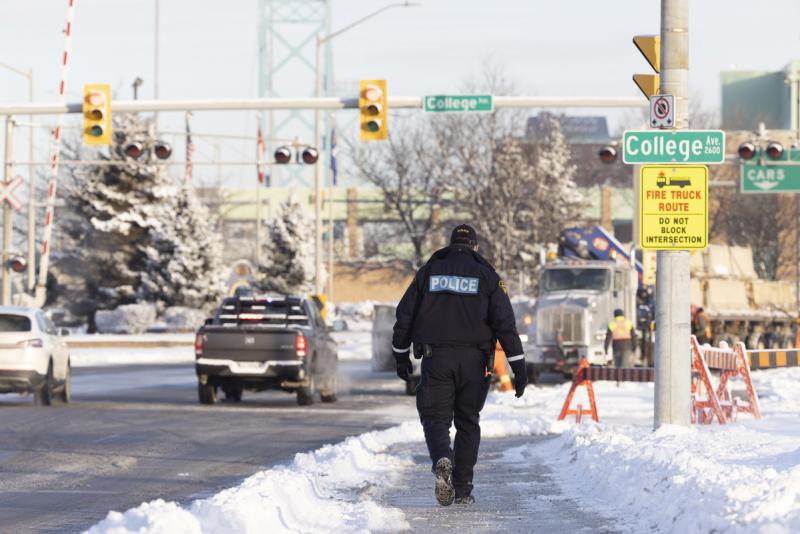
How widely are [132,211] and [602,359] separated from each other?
42.2m

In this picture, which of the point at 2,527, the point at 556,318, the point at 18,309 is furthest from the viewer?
the point at 556,318

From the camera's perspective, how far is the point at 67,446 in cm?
1770

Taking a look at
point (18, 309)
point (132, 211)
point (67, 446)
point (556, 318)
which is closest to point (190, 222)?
point (132, 211)

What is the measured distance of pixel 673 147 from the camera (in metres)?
15.1

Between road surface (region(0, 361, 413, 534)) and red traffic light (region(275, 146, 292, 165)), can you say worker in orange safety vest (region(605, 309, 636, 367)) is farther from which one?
red traffic light (region(275, 146, 292, 165))

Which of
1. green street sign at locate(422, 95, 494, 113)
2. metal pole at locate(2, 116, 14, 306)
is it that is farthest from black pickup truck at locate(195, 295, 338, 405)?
metal pole at locate(2, 116, 14, 306)

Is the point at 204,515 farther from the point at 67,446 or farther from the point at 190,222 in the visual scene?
the point at 190,222

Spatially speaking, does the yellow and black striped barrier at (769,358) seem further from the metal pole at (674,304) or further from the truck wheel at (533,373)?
the truck wheel at (533,373)

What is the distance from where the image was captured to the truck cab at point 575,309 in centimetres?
3484

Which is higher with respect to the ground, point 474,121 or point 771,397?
point 474,121

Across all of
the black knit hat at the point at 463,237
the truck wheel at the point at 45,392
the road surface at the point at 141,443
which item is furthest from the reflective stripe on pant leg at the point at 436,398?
the truck wheel at the point at 45,392

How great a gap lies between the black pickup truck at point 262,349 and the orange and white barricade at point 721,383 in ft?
23.3

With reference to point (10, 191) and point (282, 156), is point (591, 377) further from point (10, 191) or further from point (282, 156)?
point (10, 191)

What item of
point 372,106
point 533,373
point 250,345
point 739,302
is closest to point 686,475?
point 250,345
